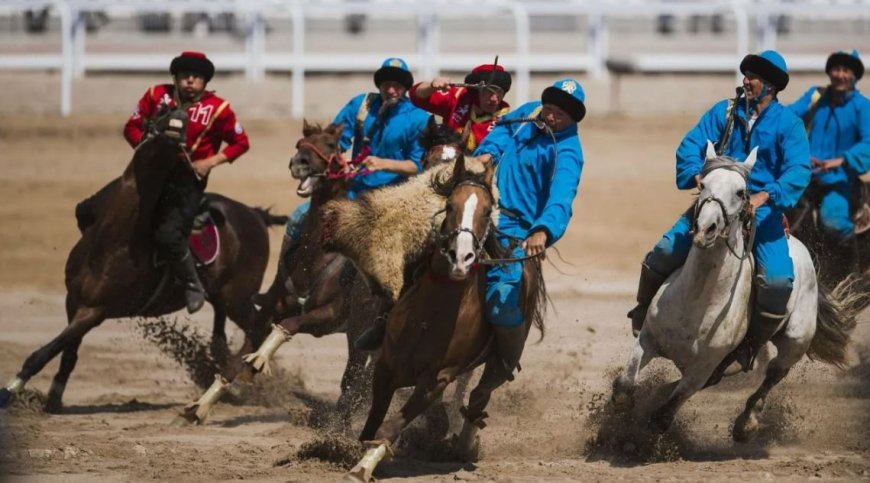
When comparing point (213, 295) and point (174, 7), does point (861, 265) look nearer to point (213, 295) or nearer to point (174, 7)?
point (213, 295)

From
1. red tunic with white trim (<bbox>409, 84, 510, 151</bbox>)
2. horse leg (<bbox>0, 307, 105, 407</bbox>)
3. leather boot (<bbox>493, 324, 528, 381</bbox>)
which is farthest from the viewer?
horse leg (<bbox>0, 307, 105, 407</bbox>)

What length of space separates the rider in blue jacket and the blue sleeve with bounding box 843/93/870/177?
387cm

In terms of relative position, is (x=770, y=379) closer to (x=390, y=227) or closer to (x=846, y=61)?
(x=390, y=227)

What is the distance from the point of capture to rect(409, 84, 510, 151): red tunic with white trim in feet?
29.2

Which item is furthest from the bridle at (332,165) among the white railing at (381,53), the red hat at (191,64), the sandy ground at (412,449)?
the white railing at (381,53)

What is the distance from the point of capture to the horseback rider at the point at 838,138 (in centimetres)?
1105

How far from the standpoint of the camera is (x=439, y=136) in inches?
355

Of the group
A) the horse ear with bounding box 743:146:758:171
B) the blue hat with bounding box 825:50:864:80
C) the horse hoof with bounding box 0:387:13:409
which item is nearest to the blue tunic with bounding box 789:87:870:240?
the blue hat with bounding box 825:50:864:80

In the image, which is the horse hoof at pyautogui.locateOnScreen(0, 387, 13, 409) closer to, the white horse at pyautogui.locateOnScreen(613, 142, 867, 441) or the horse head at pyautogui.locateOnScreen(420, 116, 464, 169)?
the horse head at pyautogui.locateOnScreen(420, 116, 464, 169)

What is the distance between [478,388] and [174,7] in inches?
545

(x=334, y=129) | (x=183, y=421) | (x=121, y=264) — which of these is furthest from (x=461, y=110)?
(x=183, y=421)

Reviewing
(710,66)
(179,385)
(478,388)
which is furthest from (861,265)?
(710,66)

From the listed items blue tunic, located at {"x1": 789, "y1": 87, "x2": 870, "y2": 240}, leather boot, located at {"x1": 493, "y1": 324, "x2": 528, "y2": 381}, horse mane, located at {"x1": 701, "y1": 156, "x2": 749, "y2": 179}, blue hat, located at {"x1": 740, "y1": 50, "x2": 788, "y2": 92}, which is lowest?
leather boot, located at {"x1": 493, "y1": 324, "x2": 528, "y2": 381}

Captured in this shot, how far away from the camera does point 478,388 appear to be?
806 centimetres
